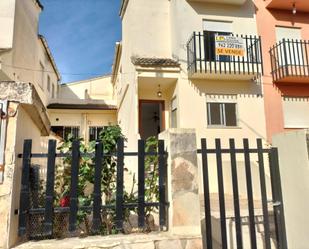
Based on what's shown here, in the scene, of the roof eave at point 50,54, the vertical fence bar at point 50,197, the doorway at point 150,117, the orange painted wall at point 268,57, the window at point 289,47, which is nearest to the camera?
the vertical fence bar at point 50,197

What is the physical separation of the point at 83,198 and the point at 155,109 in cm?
1155

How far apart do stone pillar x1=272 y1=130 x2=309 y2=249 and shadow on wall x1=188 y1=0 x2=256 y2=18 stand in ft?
32.7

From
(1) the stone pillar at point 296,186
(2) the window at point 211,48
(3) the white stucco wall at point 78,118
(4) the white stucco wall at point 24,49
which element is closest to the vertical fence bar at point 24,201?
(1) the stone pillar at point 296,186

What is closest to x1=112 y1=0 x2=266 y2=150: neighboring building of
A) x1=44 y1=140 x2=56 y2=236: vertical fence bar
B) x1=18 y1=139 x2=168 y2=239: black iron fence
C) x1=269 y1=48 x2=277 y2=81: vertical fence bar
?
x1=269 y1=48 x2=277 y2=81: vertical fence bar

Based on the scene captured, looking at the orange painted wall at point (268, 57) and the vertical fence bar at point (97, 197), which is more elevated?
the orange painted wall at point (268, 57)

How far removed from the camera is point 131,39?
1286 cm

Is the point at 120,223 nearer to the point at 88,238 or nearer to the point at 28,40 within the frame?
the point at 88,238

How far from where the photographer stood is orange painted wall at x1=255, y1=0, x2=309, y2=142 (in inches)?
496

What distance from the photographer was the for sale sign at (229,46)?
39.0ft

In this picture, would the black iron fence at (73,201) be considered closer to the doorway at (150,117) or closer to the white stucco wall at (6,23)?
the doorway at (150,117)

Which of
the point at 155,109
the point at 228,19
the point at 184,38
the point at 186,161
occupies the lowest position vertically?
the point at 186,161

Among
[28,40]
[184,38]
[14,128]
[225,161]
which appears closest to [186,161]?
[14,128]

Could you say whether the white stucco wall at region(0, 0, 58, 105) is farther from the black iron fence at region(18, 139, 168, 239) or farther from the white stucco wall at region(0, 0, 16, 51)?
the black iron fence at region(18, 139, 168, 239)

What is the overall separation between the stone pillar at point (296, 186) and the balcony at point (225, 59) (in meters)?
7.85
